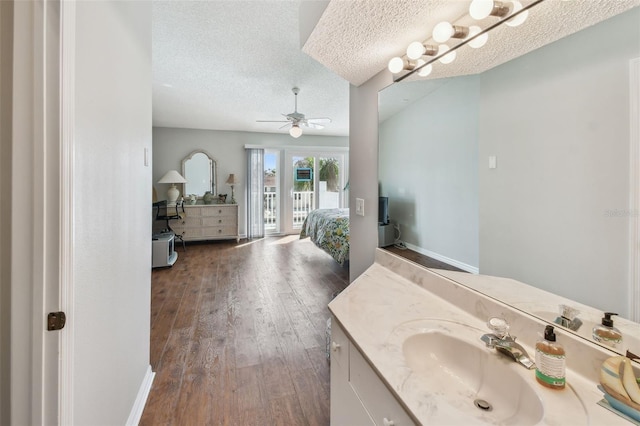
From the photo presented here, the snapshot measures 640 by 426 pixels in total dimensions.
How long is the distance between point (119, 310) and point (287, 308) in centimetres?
178

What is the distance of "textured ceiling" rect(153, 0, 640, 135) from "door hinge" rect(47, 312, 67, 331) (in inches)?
54.2

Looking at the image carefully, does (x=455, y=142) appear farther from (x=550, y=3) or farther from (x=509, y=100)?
(x=550, y=3)

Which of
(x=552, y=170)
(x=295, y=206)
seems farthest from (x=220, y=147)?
(x=552, y=170)

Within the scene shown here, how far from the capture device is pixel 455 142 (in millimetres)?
1320

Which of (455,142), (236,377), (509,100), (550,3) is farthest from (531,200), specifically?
(236,377)

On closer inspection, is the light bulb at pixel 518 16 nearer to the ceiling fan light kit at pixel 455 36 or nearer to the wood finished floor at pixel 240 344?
the ceiling fan light kit at pixel 455 36

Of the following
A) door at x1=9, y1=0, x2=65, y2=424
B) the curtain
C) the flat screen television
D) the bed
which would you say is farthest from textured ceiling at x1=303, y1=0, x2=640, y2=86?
the curtain

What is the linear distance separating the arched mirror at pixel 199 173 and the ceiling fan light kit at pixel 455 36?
5556mm

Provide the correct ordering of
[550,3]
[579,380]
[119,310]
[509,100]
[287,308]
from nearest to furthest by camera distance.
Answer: [579,380] < [550,3] < [509,100] < [119,310] < [287,308]

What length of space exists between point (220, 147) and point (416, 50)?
579cm

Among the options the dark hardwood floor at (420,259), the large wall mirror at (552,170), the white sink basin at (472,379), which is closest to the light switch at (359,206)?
the dark hardwood floor at (420,259)

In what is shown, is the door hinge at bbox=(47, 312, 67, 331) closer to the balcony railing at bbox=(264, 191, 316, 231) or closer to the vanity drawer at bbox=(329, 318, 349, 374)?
the vanity drawer at bbox=(329, 318, 349, 374)

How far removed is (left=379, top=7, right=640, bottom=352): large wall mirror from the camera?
719mm

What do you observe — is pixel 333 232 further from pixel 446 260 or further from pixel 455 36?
pixel 455 36
